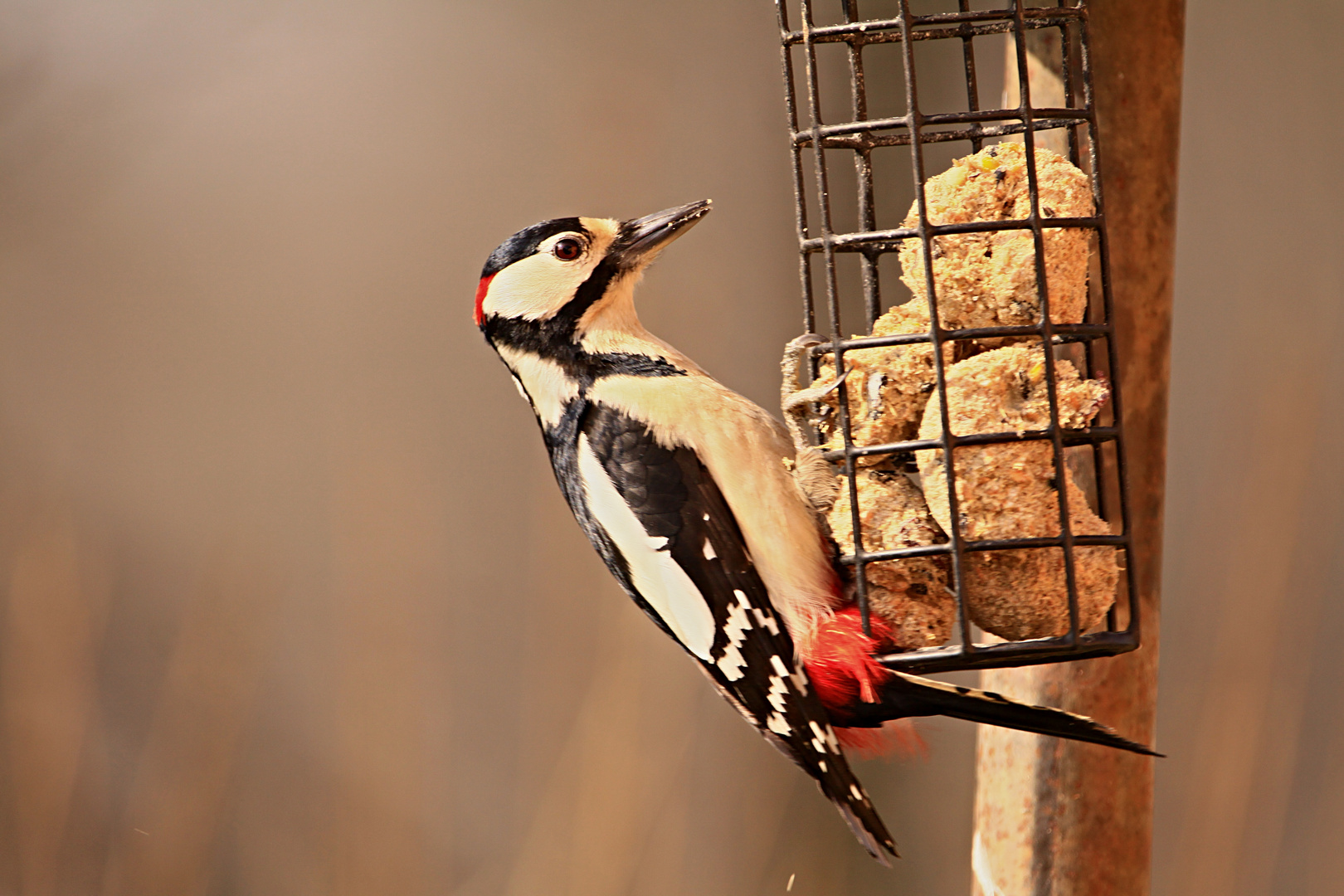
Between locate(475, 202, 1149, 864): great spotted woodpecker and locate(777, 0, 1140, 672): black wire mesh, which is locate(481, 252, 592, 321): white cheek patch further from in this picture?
locate(777, 0, 1140, 672): black wire mesh

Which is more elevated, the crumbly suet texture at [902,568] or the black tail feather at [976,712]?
the crumbly suet texture at [902,568]

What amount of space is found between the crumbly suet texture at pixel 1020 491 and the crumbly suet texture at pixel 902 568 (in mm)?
59

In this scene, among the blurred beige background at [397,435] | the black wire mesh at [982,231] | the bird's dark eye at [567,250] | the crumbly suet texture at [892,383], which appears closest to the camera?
the black wire mesh at [982,231]

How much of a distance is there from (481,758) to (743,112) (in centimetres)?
210

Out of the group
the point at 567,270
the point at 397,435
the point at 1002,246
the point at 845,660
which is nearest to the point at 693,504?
the point at 845,660

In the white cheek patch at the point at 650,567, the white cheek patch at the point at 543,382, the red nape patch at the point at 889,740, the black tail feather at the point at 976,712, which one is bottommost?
the red nape patch at the point at 889,740

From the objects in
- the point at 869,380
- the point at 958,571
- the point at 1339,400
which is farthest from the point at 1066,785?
the point at 1339,400

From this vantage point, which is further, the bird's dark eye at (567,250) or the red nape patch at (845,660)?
the bird's dark eye at (567,250)

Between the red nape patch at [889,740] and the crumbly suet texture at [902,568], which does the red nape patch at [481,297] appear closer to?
the crumbly suet texture at [902,568]

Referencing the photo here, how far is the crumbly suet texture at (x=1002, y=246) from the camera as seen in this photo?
4.04 feet

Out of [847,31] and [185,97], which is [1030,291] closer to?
[847,31]

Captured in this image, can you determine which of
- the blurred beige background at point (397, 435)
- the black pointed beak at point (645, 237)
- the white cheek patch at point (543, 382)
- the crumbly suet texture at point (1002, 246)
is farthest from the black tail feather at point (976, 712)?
the blurred beige background at point (397, 435)

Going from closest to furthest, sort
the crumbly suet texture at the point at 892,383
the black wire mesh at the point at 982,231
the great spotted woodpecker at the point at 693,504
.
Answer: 1. the black wire mesh at the point at 982,231
2. the crumbly suet texture at the point at 892,383
3. the great spotted woodpecker at the point at 693,504

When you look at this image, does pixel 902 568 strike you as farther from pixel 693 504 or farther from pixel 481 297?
pixel 481 297
